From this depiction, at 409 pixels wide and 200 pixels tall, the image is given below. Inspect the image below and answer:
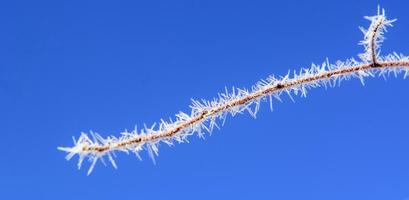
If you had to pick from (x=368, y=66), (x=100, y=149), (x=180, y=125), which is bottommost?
(x=100, y=149)

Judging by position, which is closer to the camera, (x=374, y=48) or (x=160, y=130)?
(x=160, y=130)

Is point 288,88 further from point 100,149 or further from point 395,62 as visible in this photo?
point 100,149

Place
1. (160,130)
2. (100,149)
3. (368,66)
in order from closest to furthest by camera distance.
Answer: (100,149) < (160,130) < (368,66)

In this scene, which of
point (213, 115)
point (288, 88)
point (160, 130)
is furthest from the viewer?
point (288, 88)

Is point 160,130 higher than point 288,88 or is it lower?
lower

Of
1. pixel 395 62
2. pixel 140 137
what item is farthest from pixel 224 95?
pixel 395 62

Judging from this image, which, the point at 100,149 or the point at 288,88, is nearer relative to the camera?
the point at 100,149

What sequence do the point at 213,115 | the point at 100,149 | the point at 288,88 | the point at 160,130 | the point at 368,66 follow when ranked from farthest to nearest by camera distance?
1. the point at 368,66
2. the point at 288,88
3. the point at 213,115
4. the point at 160,130
5. the point at 100,149

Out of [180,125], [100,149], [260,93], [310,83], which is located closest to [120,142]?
[100,149]

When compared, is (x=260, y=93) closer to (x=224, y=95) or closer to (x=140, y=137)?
(x=224, y=95)

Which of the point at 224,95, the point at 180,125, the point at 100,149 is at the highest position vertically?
the point at 224,95
